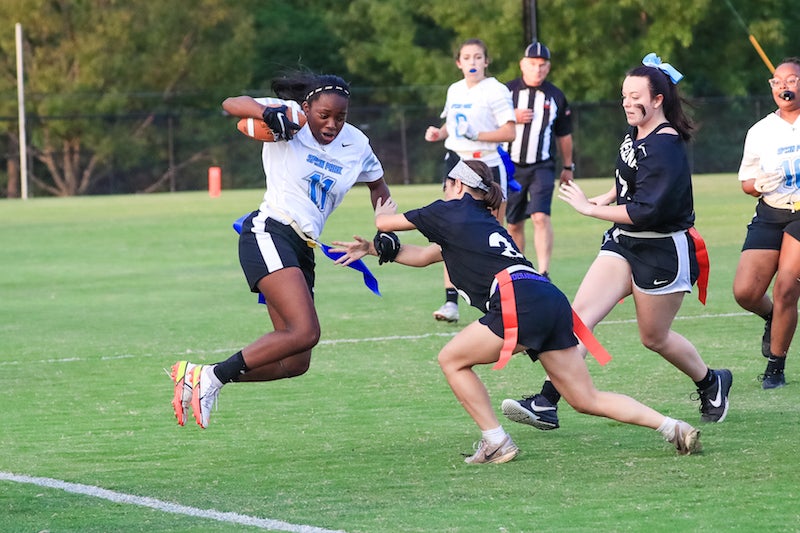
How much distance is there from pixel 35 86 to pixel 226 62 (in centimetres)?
679

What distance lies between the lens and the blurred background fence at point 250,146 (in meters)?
48.0

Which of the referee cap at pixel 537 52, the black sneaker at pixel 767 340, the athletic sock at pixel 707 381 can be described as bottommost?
the black sneaker at pixel 767 340

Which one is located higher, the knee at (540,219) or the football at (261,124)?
the football at (261,124)

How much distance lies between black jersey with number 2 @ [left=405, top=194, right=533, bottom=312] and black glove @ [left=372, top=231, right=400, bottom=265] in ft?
0.84

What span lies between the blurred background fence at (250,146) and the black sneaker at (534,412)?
39.9 meters

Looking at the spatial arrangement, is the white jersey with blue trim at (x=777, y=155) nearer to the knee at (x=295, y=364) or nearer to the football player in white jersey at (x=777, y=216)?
the football player in white jersey at (x=777, y=216)

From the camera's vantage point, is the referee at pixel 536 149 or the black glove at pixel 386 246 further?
the referee at pixel 536 149

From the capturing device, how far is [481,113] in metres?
13.4

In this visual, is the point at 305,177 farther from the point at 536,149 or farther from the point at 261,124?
the point at 536,149

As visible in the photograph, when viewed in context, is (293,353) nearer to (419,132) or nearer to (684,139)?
(684,139)

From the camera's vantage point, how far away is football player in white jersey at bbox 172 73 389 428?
7629mm

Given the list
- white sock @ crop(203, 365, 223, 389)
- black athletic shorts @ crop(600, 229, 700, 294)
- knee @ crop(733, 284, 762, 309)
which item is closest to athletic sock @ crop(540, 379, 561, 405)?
black athletic shorts @ crop(600, 229, 700, 294)

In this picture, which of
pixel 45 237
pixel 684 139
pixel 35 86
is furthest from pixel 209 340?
pixel 35 86

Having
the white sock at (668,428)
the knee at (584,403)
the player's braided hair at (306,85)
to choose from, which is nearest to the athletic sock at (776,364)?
the white sock at (668,428)
